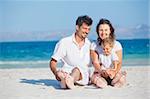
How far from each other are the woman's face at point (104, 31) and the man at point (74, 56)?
0.30 feet

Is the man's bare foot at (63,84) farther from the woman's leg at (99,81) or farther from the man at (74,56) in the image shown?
the woman's leg at (99,81)

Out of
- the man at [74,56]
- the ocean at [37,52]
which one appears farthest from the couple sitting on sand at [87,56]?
the ocean at [37,52]

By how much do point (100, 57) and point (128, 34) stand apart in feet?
1.42

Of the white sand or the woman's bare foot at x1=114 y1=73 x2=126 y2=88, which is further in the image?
the woman's bare foot at x1=114 y1=73 x2=126 y2=88

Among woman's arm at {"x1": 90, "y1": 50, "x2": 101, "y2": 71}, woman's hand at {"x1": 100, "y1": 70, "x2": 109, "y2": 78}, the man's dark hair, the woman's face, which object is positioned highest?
the man's dark hair

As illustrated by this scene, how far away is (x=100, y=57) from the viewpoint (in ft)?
11.2

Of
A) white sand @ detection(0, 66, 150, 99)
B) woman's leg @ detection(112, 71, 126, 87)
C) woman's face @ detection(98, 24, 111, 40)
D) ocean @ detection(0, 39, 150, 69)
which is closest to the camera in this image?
white sand @ detection(0, 66, 150, 99)

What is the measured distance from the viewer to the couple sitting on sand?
3.34 m

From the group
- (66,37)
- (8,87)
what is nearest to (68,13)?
(66,37)

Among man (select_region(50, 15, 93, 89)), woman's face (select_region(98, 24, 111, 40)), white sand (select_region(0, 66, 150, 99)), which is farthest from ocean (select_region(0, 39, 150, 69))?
woman's face (select_region(98, 24, 111, 40))

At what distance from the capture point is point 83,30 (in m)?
3.37

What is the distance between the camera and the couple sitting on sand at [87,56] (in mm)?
3344

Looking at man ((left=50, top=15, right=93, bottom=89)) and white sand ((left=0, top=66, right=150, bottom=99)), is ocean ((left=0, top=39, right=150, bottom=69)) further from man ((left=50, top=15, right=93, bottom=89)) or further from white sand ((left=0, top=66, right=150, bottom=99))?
man ((left=50, top=15, right=93, bottom=89))

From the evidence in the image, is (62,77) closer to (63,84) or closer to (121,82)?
(63,84)
